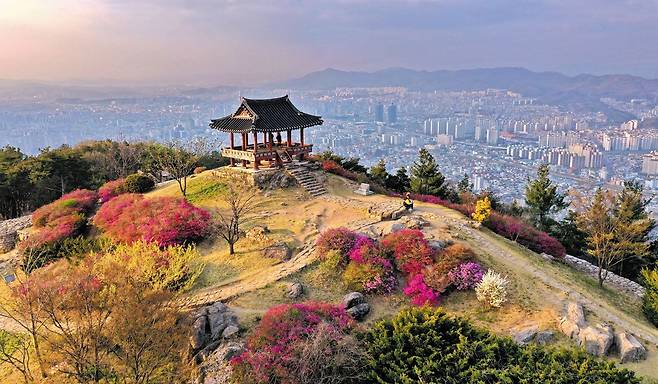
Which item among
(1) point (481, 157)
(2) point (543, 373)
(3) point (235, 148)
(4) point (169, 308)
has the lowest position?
(1) point (481, 157)

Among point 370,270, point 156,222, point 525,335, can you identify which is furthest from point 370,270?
point 156,222

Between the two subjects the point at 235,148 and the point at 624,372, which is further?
the point at 235,148

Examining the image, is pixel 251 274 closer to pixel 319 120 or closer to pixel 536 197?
pixel 319 120

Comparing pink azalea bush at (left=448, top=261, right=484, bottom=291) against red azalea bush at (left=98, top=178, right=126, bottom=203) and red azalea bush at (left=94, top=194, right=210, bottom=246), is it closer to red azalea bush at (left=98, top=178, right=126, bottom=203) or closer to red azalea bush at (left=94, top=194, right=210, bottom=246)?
red azalea bush at (left=94, top=194, right=210, bottom=246)

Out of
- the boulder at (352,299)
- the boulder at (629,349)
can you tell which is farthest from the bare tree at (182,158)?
the boulder at (629,349)

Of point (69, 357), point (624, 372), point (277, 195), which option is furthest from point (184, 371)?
point (277, 195)

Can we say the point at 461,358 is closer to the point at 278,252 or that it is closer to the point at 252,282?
the point at 252,282
